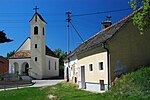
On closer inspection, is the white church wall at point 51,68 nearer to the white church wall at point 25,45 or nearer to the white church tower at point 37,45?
the white church tower at point 37,45

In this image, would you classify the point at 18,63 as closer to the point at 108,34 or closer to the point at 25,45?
the point at 25,45

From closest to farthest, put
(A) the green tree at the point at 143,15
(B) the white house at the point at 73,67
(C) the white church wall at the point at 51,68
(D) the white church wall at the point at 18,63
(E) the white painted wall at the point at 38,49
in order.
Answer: (A) the green tree at the point at 143,15 < (B) the white house at the point at 73,67 < (E) the white painted wall at the point at 38,49 < (D) the white church wall at the point at 18,63 < (C) the white church wall at the point at 51,68

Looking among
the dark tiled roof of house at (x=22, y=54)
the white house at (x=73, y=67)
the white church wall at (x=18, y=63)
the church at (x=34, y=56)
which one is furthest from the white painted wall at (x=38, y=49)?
the white house at (x=73, y=67)

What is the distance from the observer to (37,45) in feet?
199

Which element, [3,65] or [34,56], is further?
[3,65]

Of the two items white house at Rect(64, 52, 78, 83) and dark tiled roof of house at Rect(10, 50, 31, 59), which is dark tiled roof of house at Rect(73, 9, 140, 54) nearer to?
white house at Rect(64, 52, 78, 83)

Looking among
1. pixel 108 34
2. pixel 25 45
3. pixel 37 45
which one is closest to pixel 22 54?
pixel 25 45

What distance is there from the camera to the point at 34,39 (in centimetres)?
6116

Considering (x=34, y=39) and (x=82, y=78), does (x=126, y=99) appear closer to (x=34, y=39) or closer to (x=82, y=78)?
(x=82, y=78)

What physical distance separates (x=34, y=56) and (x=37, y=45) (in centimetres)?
235

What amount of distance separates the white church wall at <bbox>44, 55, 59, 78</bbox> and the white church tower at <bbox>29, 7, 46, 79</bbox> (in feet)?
7.58

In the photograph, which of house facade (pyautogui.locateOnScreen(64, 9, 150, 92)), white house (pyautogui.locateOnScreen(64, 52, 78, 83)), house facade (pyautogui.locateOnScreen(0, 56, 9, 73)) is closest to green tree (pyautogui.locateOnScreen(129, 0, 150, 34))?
house facade (pyautogui.locateOnScreen(64, 9, 150, 92))

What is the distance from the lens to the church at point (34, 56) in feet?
197

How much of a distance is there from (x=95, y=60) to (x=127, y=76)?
5.05m
